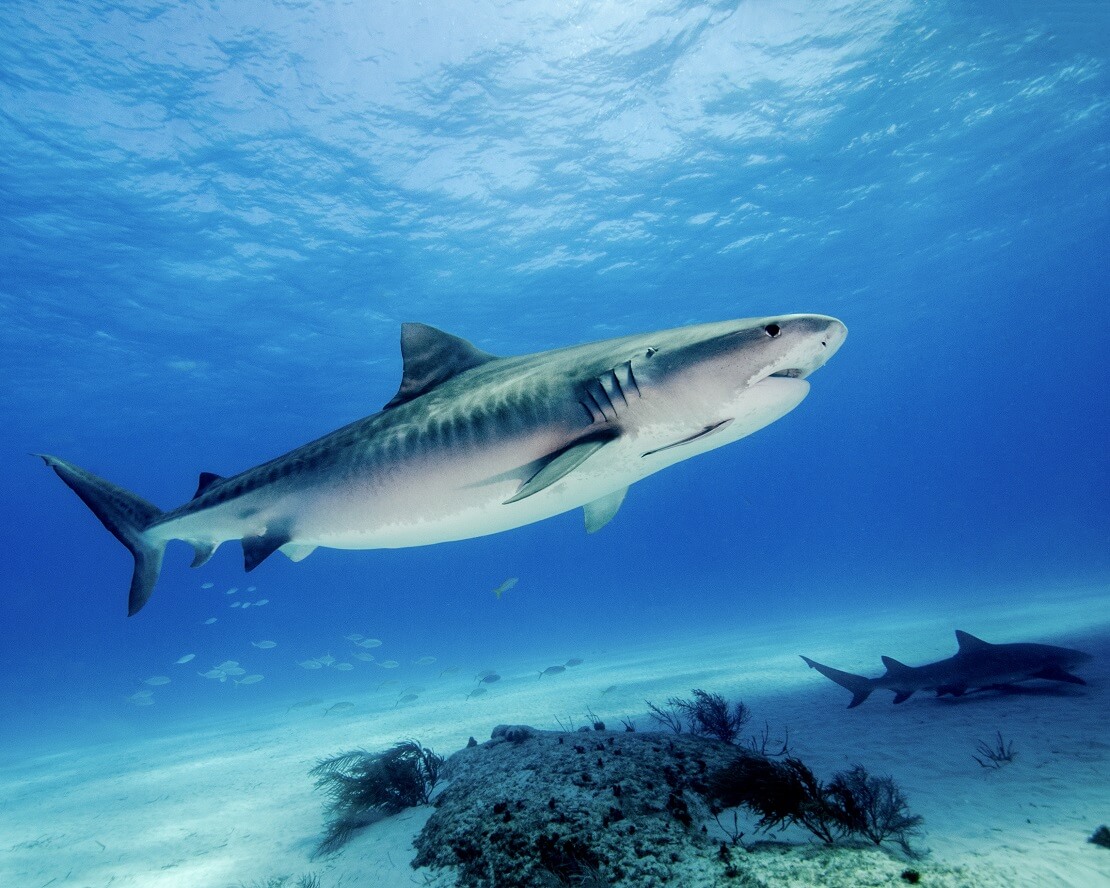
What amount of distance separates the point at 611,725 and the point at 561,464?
7.92m

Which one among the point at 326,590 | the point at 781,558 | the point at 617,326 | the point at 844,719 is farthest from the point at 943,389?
the point at 326,590

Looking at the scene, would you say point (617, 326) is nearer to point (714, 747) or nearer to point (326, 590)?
point (714, 747)

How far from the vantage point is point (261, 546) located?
189 inches

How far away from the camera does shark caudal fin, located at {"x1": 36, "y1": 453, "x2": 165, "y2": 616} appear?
5367 mm

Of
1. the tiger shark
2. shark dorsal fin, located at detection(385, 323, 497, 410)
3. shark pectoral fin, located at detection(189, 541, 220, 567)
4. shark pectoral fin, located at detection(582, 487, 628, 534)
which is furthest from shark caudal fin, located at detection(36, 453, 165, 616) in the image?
shark pectoral fin, located at detection(582, 487, 628, 534)

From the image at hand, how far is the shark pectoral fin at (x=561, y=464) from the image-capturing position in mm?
2900

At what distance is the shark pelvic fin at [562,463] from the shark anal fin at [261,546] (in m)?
2.76

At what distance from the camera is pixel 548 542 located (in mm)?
174250

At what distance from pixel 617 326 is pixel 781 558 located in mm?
139944

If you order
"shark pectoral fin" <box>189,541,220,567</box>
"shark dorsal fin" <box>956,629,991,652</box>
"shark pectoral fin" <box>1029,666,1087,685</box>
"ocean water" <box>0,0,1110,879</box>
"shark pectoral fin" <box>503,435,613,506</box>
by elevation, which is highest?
"ocean water" <box>0,0,1110,879</box>

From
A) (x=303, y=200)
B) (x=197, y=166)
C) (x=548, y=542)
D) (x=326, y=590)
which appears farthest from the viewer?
(x=548, y=542)

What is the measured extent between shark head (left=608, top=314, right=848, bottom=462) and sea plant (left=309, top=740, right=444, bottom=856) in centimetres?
474

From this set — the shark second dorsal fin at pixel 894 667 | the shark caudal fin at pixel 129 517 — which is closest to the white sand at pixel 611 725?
the shark second dorsal fin at pixel 894 667

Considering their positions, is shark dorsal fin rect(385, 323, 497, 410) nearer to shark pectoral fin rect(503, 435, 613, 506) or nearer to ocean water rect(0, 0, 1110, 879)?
shark pectoral fin rect(503, 435, 613, 506)
